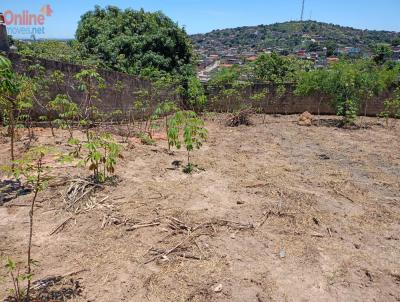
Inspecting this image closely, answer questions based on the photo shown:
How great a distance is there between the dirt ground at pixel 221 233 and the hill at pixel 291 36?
210 ft

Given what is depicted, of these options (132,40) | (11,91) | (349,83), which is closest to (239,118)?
(349,83)

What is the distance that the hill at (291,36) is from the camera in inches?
2712

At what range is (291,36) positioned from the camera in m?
75.1

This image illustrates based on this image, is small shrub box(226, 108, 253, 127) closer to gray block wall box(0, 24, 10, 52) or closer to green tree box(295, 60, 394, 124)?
green tree box(295, 60, 394, 124)

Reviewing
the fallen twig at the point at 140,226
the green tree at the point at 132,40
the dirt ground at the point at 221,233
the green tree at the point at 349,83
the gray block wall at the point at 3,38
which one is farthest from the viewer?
the green tree at the point at 132,40

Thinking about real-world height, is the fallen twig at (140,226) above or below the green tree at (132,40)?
below

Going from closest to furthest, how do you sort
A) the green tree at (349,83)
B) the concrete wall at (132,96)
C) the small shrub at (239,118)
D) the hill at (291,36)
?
the concrete wall at (132,96) → the green tree at (349,83) → the small shrub at (239,118) → the hill at (291,36)

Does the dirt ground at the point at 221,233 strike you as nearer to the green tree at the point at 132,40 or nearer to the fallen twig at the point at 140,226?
the fallen twig at the point at 140,226

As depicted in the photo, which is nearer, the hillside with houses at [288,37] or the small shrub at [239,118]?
the small shrub at [239,118]

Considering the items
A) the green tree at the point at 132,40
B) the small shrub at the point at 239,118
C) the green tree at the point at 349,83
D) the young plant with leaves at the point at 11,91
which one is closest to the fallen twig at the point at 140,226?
the young plant with leaves at the point at 11,91

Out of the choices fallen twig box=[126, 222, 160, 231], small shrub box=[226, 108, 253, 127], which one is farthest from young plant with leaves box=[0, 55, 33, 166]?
small shrub box=[226, 108, 253, 127]

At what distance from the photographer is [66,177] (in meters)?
4.82

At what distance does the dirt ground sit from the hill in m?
64.0

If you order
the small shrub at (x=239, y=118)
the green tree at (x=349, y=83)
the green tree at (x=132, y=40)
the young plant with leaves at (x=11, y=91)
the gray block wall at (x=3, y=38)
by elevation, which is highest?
the green tree at (x=132, y=40)
